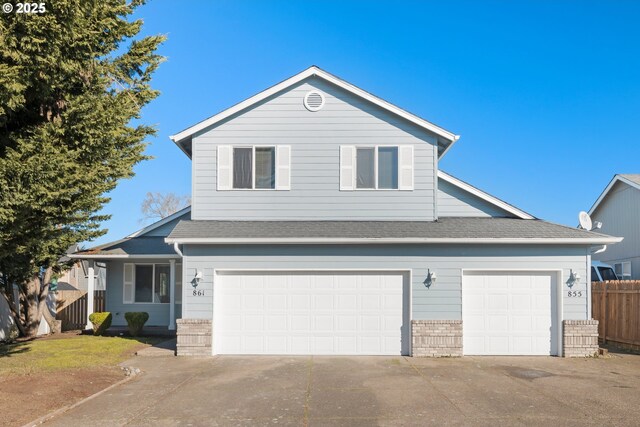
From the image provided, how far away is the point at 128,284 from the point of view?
17828 mm

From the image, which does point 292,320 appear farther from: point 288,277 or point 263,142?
point 263,142

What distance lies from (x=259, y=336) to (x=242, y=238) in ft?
8.59

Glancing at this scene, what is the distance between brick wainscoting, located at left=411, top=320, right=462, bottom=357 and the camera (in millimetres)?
12156

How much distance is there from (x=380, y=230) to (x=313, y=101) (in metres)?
4.17

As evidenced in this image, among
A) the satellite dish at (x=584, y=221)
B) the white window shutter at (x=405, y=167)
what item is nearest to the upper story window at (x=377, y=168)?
the white window shutter at (x=405, y=167)

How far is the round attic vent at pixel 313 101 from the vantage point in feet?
44.9

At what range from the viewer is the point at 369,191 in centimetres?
1347

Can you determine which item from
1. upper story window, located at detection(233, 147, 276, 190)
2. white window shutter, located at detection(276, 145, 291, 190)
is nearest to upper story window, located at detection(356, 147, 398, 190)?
white window shutter, located at detection(276, 145, 291, 190)

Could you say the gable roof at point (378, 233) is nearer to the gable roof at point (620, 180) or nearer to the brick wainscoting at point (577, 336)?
the brick wainscoting at point (577, 336)

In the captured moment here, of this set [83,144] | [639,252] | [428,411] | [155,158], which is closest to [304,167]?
[155,158]

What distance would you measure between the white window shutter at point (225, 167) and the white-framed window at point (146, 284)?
5.85 m

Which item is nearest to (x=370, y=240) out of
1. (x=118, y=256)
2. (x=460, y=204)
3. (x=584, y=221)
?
(x=460, y=204)

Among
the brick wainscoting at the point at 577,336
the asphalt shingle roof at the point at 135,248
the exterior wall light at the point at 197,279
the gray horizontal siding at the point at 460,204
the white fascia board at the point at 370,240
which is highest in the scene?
the gray horizontal siding at the point at 460,204

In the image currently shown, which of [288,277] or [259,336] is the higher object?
[288,277]
